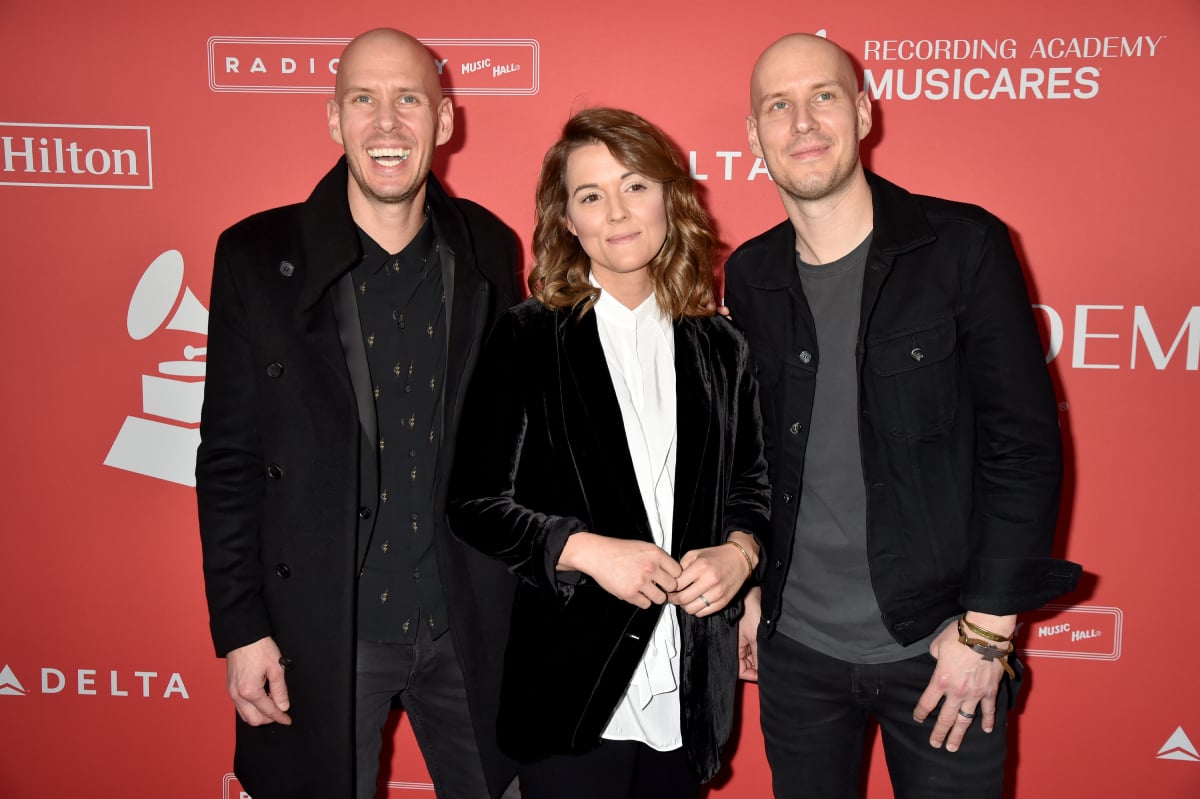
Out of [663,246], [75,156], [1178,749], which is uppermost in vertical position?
[75,156]

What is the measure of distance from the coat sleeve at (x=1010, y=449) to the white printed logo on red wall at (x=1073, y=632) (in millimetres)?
1156

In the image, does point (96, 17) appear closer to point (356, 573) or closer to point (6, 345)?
point (6, 345)

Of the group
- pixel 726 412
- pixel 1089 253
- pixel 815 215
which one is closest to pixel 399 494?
pixel 726 412

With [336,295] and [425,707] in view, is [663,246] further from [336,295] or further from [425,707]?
[425,707]

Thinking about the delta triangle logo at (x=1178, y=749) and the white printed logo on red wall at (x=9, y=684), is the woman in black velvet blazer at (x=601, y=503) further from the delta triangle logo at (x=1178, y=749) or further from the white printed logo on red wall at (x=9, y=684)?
the white printed logo on red wall at (x=9, y=684)

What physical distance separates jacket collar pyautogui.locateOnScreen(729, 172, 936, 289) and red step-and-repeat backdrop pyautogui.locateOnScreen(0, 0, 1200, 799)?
0.67 meters

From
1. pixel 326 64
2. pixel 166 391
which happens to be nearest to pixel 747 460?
pixel 326 64

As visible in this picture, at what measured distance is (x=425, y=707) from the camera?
7.34ft

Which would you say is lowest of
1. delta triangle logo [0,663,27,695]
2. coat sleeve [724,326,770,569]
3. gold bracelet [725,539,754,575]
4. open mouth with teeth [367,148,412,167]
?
delta triangle logo [0,663,27,695]

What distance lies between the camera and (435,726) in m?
2.25

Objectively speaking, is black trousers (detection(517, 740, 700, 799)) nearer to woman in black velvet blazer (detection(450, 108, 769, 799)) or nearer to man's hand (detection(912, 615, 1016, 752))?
woman in black velvet blazer (detection(450, 108, 769, 799))

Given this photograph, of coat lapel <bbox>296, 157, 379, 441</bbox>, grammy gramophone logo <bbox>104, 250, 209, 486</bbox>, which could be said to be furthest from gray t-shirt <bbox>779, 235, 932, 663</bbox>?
grammy gramophone logo <bbox>104, 250, 209, 486</bbox>

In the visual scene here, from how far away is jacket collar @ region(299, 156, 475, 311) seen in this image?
78.7 inches

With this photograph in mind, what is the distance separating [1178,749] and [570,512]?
241 centimetres
